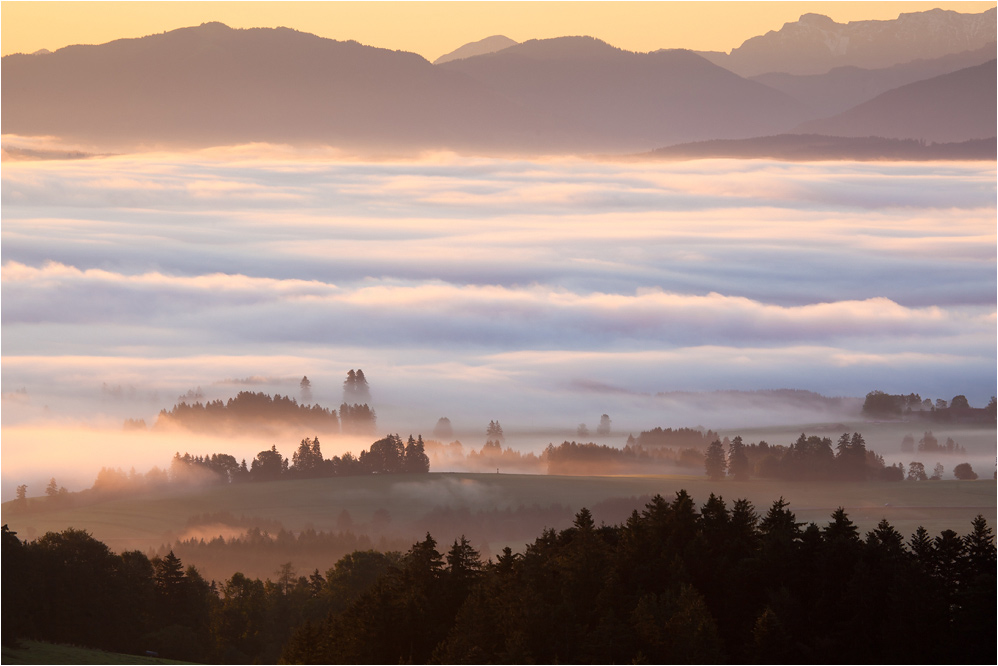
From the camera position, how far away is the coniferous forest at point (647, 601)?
89688 millimetres

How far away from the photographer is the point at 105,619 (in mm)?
116312

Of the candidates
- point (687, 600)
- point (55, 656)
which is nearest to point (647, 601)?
point (687, 600)

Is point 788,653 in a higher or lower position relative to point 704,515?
lower

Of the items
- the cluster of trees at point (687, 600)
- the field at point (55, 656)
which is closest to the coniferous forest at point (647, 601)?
the cluster of trees at point (687, 600)

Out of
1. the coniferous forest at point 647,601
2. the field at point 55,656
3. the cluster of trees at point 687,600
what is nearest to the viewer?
the field at point 55,656

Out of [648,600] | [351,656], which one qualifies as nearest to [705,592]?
[648,600]

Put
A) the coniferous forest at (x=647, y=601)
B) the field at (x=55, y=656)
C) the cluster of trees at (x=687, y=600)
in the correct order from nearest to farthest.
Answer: the field at (x=55, y=656)
the cluster of trees at (x=687, y=600)
the coniferous forest at (x=647, y=601)

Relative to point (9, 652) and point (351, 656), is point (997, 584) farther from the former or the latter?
point (9, 652)

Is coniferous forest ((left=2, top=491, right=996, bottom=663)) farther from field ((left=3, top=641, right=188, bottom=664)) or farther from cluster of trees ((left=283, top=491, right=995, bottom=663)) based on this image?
field ((left=3, top=641, right=188, bottom=664))

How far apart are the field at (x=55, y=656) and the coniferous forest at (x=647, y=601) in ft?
9.48

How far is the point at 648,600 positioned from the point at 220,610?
67.2 meters

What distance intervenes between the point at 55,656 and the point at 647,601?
44873 millimetres

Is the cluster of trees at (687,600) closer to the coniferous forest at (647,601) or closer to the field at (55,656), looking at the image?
the coniferous forest at (647,601)

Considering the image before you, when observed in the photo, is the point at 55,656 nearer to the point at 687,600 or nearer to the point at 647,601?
the point at 647,601
